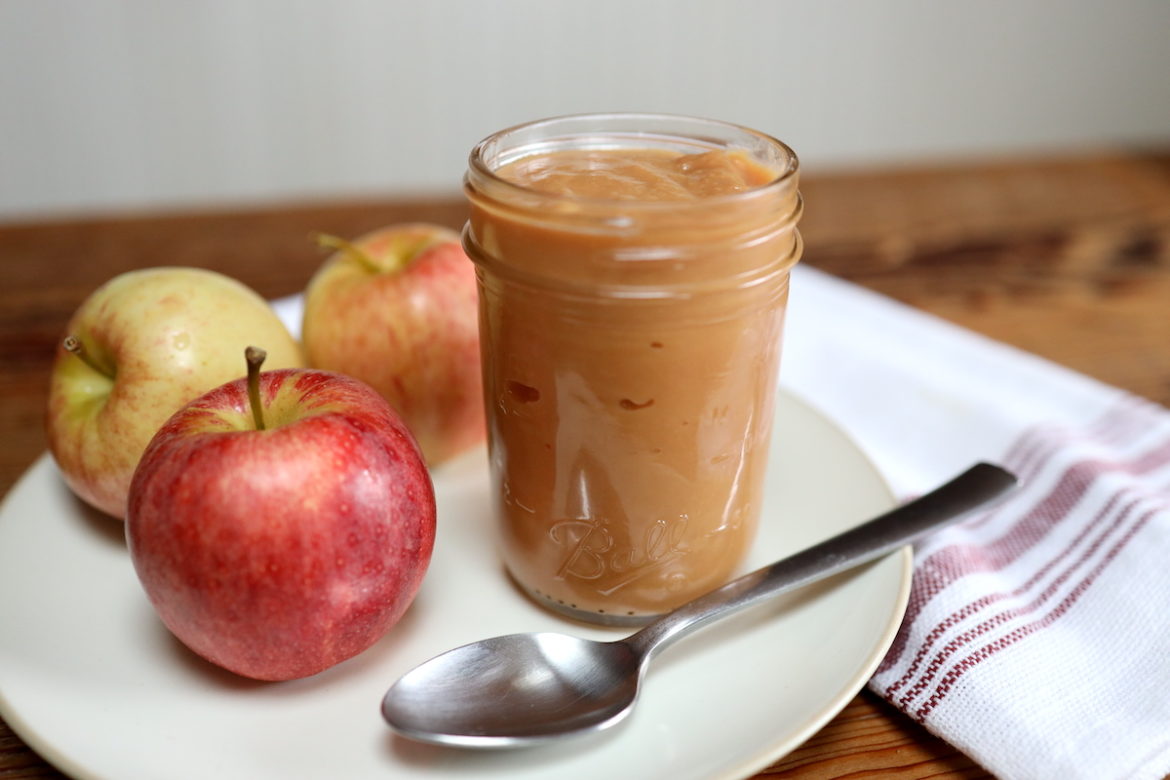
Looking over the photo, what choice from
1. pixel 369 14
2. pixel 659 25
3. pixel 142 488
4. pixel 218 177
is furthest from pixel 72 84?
pixel 142 488

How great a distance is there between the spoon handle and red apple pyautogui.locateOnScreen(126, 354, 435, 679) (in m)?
0.23

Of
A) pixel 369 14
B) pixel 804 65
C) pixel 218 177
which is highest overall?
pixel 369 14

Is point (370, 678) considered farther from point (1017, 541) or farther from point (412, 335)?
point (1017, 541)

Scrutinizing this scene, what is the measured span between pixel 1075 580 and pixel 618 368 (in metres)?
0.53

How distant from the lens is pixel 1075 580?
948 millimetres

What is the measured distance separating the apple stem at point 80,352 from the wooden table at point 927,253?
239 mm

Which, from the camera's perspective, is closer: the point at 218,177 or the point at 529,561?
the point at 529,561

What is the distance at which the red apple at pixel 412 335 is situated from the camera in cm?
110

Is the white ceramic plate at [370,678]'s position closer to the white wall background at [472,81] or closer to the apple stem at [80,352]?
the apple stem at [80,352]

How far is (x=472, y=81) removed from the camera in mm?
2564

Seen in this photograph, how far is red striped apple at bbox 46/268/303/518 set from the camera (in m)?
0.96

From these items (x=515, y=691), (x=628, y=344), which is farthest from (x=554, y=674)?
(x=628, y=344)

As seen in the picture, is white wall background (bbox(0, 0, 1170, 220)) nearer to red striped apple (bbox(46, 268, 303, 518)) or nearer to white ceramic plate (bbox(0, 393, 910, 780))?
red striped apple (bbox(46, 268, 303, 518))

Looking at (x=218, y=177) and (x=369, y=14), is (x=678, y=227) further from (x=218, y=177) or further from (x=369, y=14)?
(x=218, y=177)
